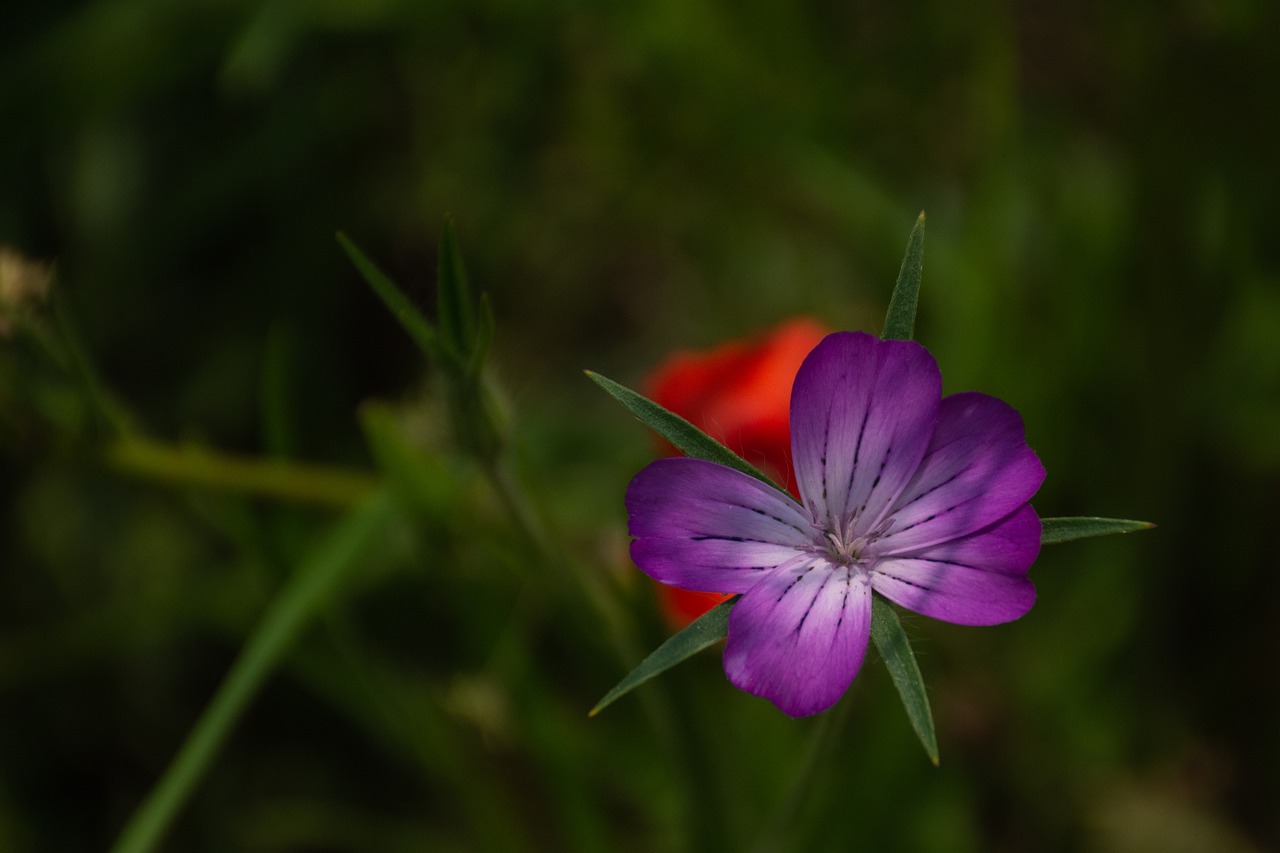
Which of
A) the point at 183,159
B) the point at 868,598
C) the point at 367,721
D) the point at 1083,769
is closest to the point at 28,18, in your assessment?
the point at 183,159

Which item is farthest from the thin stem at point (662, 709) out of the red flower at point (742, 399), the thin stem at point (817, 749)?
the thin stem at point (817, 749)

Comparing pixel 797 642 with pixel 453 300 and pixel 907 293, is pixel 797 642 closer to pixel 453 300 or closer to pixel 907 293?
pixel 907 293

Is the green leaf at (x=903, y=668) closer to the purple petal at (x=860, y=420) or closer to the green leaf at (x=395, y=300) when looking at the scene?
the purple petal at (x=860, y=420)

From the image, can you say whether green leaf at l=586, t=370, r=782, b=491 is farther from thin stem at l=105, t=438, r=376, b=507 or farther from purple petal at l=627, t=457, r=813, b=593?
thin stem at l=105, t=438, r=376, b=507

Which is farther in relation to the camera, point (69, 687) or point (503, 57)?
point (503, 57)

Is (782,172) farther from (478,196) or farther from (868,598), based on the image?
(868,598)

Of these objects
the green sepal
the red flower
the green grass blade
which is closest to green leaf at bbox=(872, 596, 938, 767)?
the green sepal
